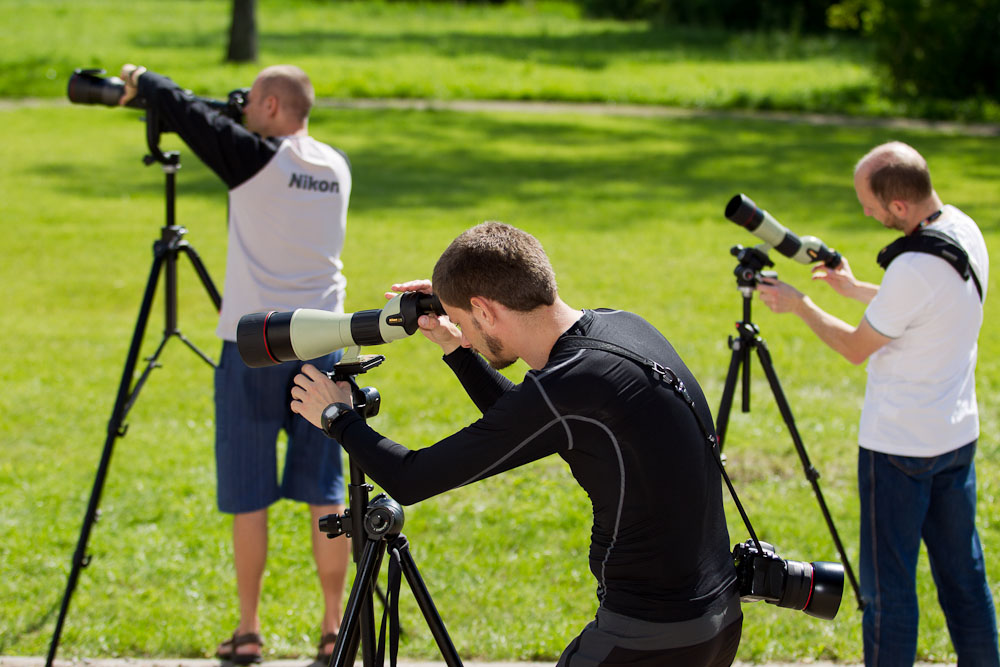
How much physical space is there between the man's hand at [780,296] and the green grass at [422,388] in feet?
4.66

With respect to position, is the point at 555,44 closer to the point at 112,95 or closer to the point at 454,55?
the point at 454,55

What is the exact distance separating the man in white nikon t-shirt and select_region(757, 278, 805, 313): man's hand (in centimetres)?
179

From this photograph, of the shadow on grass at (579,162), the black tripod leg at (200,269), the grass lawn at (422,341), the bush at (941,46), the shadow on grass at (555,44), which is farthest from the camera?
the shadow on grass at (555,44)

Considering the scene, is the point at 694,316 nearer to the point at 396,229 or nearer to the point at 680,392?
the point at 396,229

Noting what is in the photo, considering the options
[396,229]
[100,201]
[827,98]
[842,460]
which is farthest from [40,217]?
[827,98]

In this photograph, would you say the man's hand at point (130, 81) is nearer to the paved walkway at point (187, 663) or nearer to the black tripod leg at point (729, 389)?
the paved walkway at point (187, 663)

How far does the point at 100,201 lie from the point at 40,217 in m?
1.16

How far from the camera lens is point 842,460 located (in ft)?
21.6

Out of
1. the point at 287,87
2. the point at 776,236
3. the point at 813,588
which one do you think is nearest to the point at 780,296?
the point at 776,236

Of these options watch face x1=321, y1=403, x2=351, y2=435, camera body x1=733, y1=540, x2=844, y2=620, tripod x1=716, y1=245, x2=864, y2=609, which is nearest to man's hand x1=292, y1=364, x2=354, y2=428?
watch face x1=321, y1=403, x2=351, y2=435

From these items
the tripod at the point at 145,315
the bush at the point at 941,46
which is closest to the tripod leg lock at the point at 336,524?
the tripod at the point at 145,315

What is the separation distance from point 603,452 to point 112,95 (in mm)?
2977

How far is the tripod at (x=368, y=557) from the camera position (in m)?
2.97

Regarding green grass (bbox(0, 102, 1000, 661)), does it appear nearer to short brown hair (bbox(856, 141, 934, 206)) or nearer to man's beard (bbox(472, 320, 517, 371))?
short brown hair (bbox(856, 141, 934, 206))
